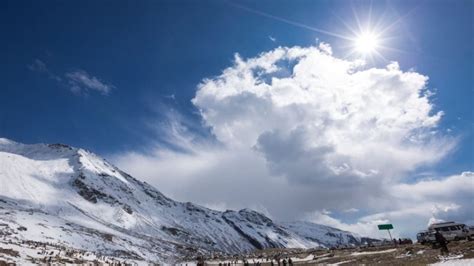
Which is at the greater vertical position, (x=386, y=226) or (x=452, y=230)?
(x=386, y=226)

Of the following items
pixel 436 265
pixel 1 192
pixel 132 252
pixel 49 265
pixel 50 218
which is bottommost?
pixel 436 265

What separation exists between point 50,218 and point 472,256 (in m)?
169

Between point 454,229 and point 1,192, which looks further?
point 1,192

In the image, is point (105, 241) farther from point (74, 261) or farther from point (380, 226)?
point (380, 226)

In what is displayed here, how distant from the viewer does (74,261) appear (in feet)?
202

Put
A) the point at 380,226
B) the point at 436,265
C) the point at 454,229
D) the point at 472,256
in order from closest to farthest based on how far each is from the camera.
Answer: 1. the point at 436,265
2. the point at 472,256
3. the point at 454,229
4. the point at 380,226

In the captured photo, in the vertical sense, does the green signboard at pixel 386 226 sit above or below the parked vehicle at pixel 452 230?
above

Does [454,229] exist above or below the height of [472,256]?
above

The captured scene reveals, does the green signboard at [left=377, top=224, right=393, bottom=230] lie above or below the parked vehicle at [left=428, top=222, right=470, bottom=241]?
above

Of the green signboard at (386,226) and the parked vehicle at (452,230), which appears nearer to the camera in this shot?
the parked vehicle at (452,230)

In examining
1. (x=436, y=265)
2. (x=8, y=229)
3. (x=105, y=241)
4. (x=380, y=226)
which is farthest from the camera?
(x=105, y=241)

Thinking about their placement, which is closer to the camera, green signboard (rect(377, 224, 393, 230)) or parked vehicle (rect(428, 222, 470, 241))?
parked vehicle (rect(428, 222, 470, 241))

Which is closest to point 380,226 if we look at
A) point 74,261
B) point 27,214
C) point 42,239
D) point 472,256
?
point 472,256

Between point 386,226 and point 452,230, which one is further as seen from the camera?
point 386,226
